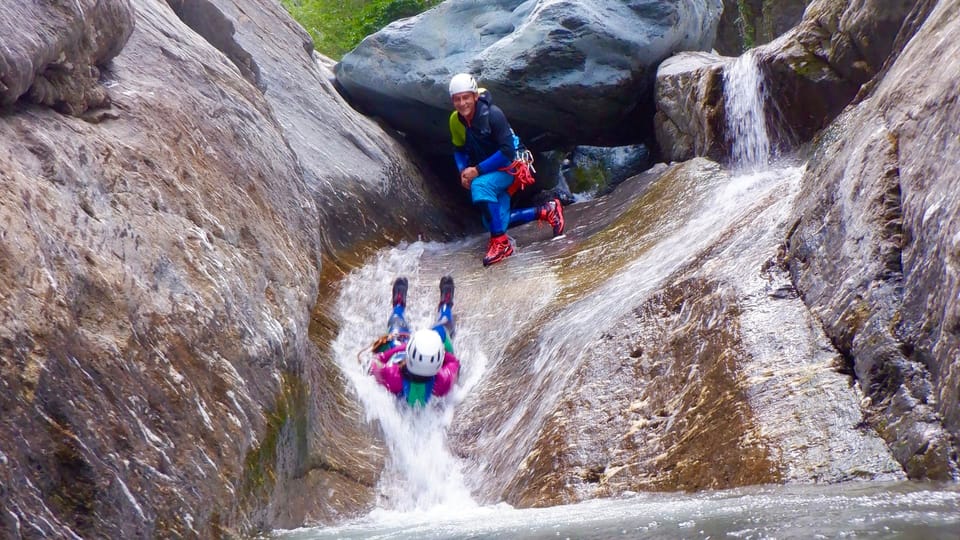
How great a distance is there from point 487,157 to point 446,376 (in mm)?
3632

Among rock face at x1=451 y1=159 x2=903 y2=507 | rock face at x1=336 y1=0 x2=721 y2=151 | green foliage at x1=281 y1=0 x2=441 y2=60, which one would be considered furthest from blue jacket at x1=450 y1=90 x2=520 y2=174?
green foliage at x1=281 y1=0 x2=441 y2=60

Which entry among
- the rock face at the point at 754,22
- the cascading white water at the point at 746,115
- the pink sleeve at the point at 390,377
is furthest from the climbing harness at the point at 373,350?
the rock face at the point at 754,22

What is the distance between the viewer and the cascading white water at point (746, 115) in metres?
9.74

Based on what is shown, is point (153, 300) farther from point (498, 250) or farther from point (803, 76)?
point (803, 76)

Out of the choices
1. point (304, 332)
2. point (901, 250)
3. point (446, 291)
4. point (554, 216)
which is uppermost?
point (901, 250)

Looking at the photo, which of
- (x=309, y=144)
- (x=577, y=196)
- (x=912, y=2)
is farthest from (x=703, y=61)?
(x=309, y=144)

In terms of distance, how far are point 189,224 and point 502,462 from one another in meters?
2.74

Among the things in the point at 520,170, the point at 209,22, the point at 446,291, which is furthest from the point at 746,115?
the point at 209,22

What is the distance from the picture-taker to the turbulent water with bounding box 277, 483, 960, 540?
311cm

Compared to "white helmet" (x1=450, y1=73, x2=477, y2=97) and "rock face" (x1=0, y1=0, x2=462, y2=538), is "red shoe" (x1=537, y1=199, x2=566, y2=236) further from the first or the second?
"rock face" (x1=0, y1=0, x2=462, y2=538)

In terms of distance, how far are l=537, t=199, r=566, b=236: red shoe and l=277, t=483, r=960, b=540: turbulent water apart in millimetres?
5685

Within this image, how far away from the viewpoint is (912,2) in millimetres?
7711

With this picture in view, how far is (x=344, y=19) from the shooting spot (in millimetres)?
18453

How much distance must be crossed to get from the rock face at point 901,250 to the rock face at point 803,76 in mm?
2516
